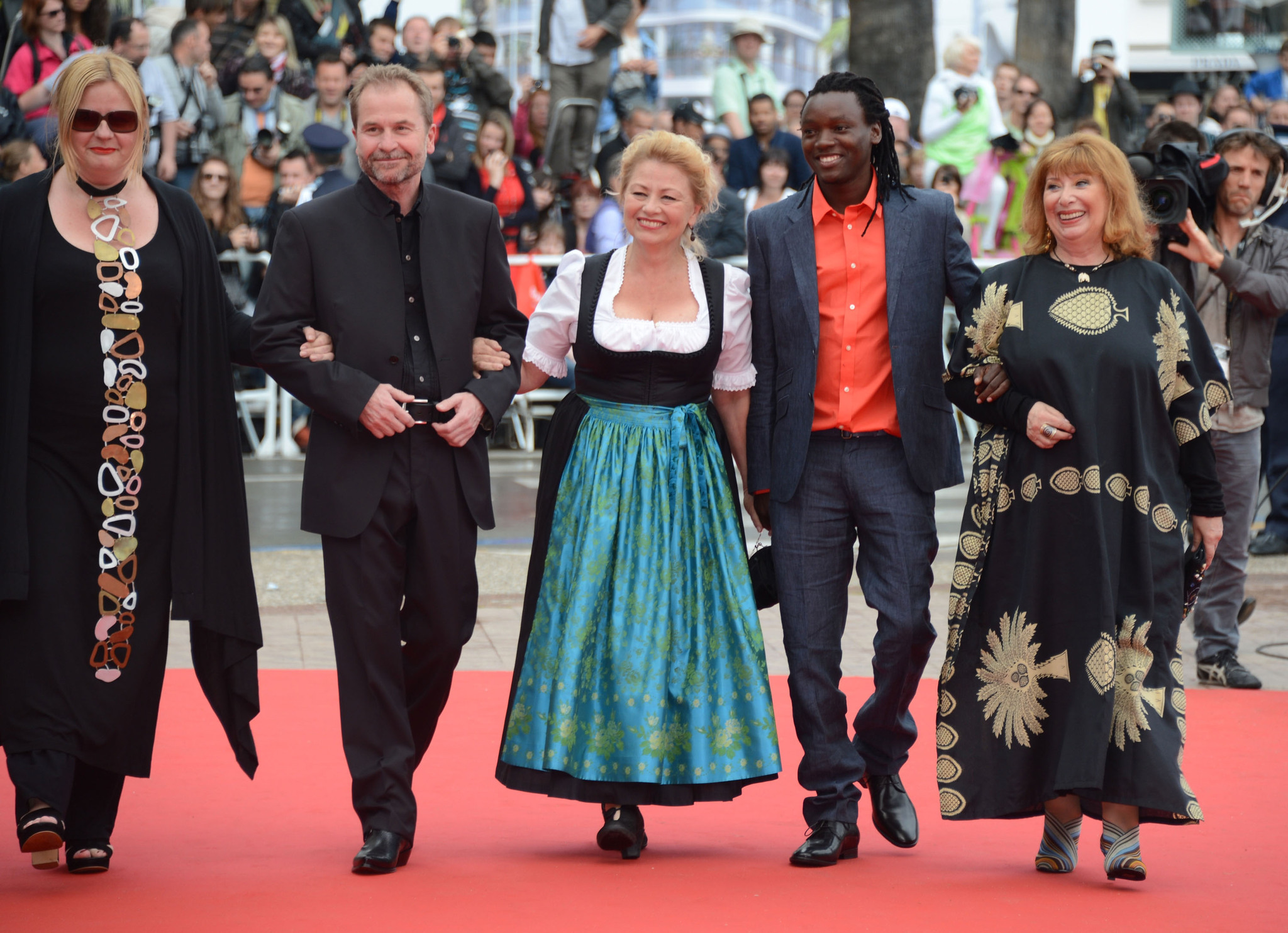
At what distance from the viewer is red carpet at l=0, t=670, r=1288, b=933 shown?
377 centimetres

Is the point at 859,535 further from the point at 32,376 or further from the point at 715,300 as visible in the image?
the point at 32,376

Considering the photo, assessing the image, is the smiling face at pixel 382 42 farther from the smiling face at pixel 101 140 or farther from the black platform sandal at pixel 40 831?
the black platform sandal at pixel 40 831

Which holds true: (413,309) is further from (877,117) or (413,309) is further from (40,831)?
(40,831)

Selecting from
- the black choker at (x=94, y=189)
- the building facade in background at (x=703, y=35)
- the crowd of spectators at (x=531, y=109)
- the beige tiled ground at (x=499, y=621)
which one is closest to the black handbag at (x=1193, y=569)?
the beige tiled ground at (x=499, y=621)

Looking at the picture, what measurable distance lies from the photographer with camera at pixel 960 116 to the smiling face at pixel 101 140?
Answer: 10.2 metres

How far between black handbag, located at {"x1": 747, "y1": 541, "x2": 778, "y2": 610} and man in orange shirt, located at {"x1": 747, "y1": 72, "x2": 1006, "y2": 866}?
0.18 feet

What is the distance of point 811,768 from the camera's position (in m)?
4.43

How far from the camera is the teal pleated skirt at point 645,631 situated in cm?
435

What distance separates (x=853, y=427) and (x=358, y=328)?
1.35 meters

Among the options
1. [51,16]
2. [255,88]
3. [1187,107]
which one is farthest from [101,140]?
[1187,107]

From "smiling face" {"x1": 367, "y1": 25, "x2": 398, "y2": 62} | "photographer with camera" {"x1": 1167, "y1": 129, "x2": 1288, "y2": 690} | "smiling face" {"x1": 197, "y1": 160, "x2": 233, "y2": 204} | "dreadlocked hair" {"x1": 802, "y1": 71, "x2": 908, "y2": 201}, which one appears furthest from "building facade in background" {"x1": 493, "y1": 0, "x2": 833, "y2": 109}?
"dreadlocked hair" {"x1": 802, "y1": 71, "x2": 908, "y2": 201}

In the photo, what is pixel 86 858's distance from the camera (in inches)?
162

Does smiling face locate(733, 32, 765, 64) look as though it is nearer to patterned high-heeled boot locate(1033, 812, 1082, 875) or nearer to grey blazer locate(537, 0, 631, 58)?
grey blazer locate(537, 0, 631, 58)

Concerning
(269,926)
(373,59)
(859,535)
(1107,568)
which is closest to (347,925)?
(269,926)
